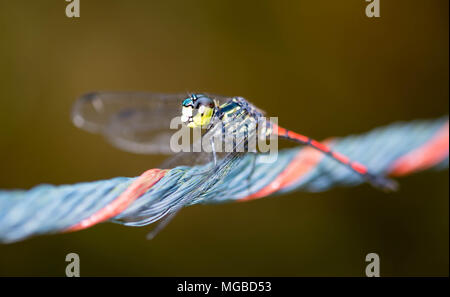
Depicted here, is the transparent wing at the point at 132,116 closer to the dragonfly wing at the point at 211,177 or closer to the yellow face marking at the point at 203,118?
the yellow face marking at the point at 203,118

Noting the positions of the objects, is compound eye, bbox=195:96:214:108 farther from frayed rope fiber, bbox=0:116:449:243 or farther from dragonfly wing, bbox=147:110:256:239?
frayed rope fiber, bbox=0:116:449:243

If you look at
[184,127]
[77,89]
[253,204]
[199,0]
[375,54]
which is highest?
[199,0]

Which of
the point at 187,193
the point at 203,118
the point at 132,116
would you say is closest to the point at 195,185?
the point at 187,193

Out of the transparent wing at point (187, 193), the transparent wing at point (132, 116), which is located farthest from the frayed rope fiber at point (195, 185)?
the transparent wing at point (132, 116)

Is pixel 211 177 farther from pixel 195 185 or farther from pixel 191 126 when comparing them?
pixel 191 126

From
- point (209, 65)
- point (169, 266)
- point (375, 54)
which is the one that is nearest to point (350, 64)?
point (375, 54)

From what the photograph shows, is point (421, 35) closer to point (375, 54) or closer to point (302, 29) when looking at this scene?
point (375, 54)

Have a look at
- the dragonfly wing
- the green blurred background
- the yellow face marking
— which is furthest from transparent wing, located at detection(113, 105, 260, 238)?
the green blurred background
